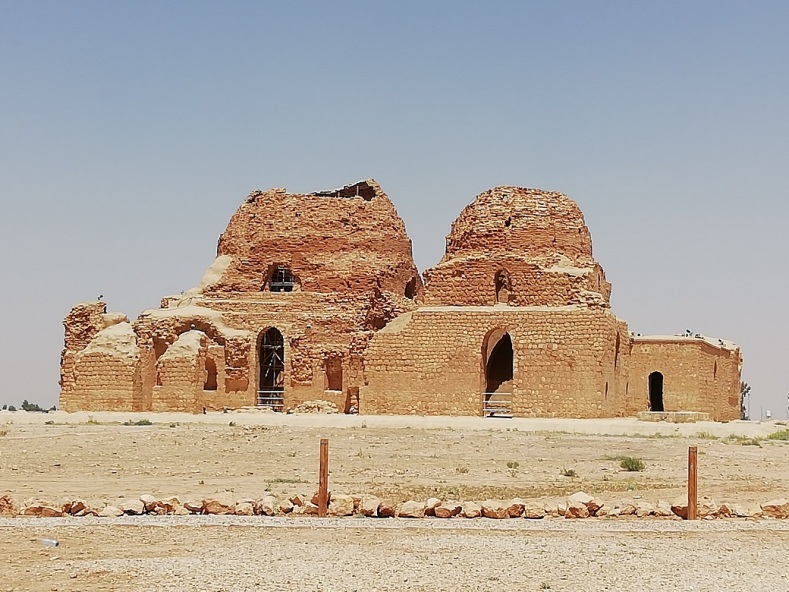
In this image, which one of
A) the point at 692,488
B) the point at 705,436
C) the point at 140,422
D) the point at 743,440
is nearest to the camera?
the point at 692,488

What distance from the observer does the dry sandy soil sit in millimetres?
8656

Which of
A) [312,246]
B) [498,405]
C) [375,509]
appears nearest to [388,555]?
[375,509]

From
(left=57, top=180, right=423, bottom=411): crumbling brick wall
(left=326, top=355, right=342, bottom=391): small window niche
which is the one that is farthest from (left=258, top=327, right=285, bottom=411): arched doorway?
(left=326, top=355, right=342, bottom=391): small window niche

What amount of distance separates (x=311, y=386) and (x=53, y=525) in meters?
24.5

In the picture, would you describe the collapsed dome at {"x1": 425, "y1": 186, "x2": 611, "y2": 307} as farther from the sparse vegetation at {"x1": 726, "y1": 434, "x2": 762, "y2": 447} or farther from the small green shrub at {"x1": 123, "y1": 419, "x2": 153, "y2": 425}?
the small green shrub at {"x1": 123, "y1": 419, "x2": 153, "y2": 425}

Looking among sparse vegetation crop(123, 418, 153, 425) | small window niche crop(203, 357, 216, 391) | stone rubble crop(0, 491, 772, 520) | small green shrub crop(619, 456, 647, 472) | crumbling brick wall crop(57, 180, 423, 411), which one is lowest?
stone rubble crop(0, 491, 772, 520)

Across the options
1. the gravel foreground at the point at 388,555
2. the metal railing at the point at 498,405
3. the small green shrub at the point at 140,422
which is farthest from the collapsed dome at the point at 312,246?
the gravel foreground at the point at 388,555

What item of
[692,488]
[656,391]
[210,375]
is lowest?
[692,488]

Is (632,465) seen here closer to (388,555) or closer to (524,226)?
(388,555)

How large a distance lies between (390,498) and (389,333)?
18.8m

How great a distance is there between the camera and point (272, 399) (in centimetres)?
3572

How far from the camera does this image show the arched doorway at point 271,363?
3678 cm

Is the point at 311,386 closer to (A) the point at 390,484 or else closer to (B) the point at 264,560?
(A) the point at 390,484

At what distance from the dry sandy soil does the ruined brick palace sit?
379 centimetres
